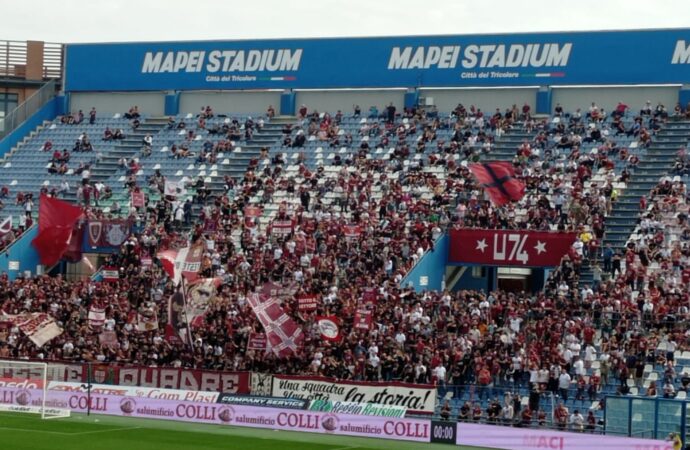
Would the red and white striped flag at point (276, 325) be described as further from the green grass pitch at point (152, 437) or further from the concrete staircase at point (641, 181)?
→ the concrete staircase at point (641, 181)

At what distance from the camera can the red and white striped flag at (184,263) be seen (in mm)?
46250

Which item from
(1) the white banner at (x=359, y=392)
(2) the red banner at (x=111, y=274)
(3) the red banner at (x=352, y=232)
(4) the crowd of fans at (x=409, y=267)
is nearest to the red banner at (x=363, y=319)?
(4) the crowd of fans at (x=409, y=267)

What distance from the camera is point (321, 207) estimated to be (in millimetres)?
55844

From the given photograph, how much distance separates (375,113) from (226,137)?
753 centimetres

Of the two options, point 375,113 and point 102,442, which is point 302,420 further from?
point 375,113

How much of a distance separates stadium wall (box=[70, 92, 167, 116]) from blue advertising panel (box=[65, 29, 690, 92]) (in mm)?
424

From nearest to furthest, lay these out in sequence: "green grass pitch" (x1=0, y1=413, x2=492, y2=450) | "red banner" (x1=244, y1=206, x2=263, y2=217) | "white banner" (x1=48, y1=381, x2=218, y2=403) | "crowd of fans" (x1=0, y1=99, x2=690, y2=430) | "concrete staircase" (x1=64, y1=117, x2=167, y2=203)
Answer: "green grass pitch" (x1=0, y1=413, x2=492, y2=450)
"crowd of fans" (x1=0, y1=99, x2=690, y2=430)
"white banner" (x1=48, y1=381, x2=218, y2=403)
"red banner" (x1=244, y1=206, x2=263, y2=217)
"concrete staircase" (x1=64, y1=117, x2=167, y2=203)

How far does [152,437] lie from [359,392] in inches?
283

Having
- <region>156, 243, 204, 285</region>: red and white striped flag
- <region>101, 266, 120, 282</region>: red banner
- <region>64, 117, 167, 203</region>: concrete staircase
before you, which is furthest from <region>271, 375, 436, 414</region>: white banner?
<region>64, 117, 167, 203</region>: concrete staircase

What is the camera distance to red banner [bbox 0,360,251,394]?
146 feet

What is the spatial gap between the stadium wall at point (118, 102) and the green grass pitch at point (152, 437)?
31575 mm

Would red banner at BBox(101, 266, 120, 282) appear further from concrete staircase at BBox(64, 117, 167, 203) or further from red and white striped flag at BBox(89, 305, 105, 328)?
concrete staircase at BBox(64, 117, 167, 203)

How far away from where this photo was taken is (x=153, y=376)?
45.5m

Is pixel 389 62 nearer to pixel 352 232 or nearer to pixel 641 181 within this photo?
pixel 352 232
